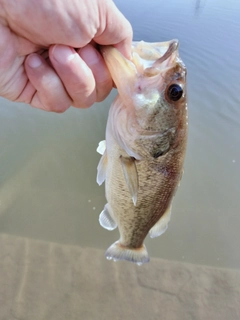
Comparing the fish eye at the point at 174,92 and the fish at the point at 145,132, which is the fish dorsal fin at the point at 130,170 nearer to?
the fish at the point at 145,132

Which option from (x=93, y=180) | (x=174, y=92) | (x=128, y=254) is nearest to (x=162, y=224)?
(x=128, y=254)

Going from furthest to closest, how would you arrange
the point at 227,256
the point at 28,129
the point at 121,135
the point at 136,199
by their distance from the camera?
the point at 28,129, the point at 227,256, the point at 136,199, the point at 121,135

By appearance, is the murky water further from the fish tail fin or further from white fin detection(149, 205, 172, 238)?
white fin detection(149, 205, 172, 238)

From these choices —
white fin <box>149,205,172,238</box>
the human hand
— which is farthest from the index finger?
white fin <box>149,205,172,238</box>

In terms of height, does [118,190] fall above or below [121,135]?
below

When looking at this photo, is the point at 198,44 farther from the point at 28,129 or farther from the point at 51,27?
the point at 51,27

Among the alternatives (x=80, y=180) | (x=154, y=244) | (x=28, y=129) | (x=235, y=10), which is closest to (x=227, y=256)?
(x=154, y=244)
